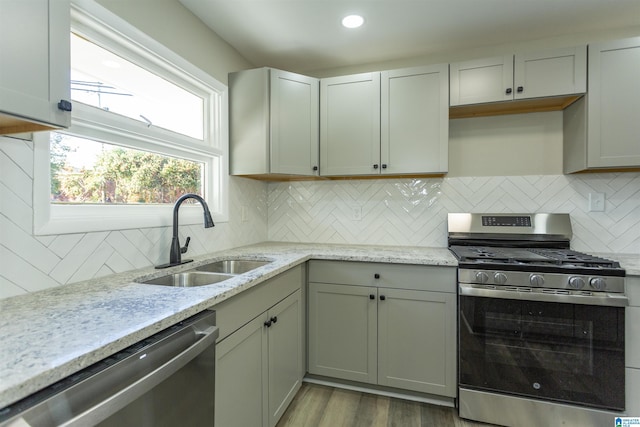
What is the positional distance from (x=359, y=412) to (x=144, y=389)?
58.0 inches

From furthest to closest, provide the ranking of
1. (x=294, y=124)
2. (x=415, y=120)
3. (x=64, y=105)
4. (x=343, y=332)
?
1. (x=294, y=124)
2. (x=415, y=120)
3. (x=343, y=332)
4. (x=64, y=105)

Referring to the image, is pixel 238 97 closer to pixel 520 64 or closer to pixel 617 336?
pixel 520 64

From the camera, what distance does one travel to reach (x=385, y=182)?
8.36ft

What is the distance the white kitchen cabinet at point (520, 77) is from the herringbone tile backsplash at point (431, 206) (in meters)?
0.60

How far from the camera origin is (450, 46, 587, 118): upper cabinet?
1.93 meters

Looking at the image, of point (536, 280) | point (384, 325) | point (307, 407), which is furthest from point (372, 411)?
point (536, 280)

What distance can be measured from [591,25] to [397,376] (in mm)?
2661

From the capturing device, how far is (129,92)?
159 cm

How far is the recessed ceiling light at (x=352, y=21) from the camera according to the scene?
1.95m

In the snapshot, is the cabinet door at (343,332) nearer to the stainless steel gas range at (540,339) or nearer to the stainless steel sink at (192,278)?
the stainless steel gas range at (540,339)

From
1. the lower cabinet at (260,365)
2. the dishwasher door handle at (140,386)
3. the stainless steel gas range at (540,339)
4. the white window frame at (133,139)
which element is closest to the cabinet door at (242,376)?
the lower cabinet at (260,365)

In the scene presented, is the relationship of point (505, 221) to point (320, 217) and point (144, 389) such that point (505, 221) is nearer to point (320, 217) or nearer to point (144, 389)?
point (320, 217)

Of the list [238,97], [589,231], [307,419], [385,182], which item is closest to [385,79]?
[385,182]

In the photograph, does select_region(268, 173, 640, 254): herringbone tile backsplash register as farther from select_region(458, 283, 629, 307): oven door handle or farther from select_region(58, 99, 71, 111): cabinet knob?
select_region(58, 99, 71, 111): cabinet knob
